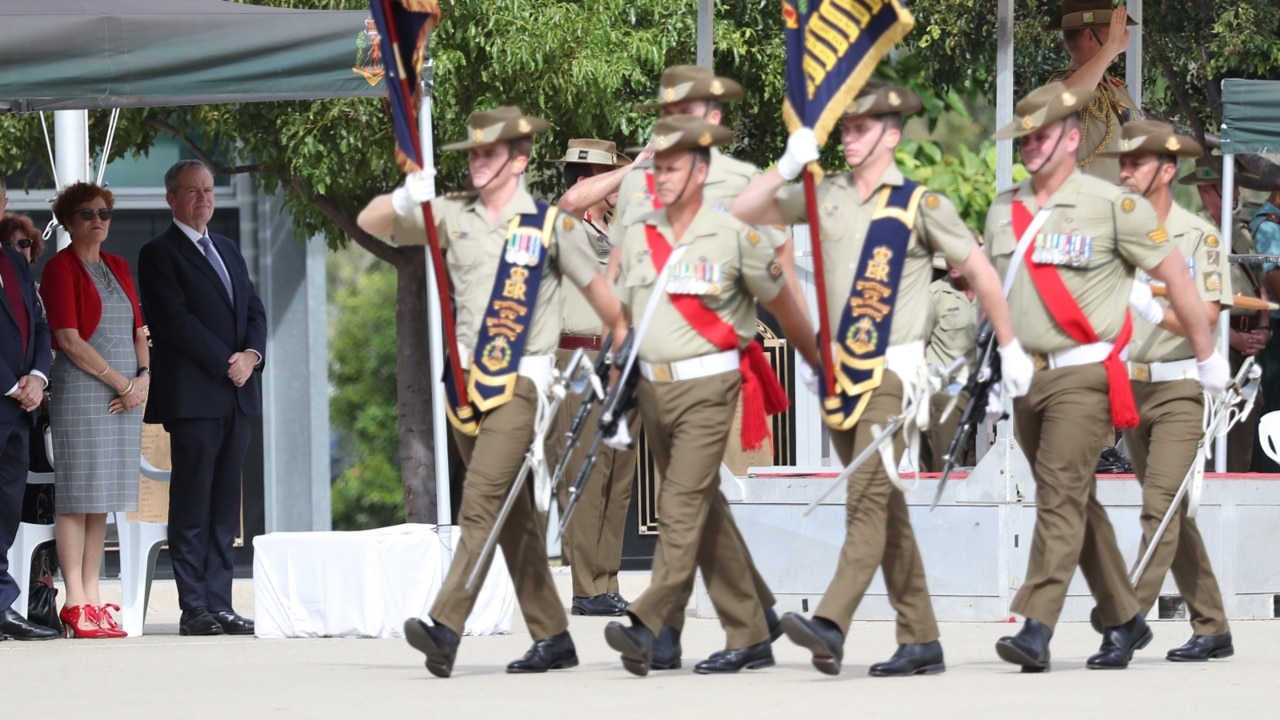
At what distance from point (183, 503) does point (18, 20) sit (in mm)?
2413

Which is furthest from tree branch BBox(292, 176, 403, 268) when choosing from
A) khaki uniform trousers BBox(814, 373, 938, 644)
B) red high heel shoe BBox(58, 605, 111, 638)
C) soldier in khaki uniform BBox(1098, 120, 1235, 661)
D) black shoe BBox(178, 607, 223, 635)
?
khaki uniform trousers BBox(814, 373, 938, 644)

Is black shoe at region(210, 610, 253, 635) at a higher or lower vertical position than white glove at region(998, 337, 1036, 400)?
lower

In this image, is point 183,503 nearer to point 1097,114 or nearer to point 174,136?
point 1097,114

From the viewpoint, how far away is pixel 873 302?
868 centimetres

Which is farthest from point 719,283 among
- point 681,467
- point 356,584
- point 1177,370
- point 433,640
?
point 356,584

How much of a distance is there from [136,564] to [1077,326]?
4.98 m

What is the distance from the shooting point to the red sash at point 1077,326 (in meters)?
8.92

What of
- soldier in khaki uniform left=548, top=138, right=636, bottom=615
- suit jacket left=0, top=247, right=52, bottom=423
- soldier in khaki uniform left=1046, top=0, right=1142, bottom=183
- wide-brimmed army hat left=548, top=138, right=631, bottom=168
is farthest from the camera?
wide-brimmed army hat left=548, top=138, right=631, bottom=168

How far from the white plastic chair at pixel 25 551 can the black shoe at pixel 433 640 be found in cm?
335

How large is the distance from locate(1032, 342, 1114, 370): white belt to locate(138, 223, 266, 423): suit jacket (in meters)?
4.28

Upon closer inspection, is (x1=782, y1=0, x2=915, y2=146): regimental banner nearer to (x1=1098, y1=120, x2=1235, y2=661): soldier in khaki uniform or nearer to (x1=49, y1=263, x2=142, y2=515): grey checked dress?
(x1=1098, y1=120, x2=1235, y2=661): soldier in khaki uniform

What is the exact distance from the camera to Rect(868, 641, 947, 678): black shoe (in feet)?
28.8

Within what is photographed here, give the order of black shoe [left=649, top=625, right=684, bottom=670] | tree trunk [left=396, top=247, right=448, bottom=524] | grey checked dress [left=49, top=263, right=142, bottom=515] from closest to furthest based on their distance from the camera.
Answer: black shoe [left=649, top=625, right=684, bottom=670]
grey checked dress [left=49, top=263, right=142, bottom=515]
tree trunk [left=396, top=247, right=448, bottom=524]

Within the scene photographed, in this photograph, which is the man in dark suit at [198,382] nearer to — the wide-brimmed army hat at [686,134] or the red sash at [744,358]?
the red sash at [744,358]
